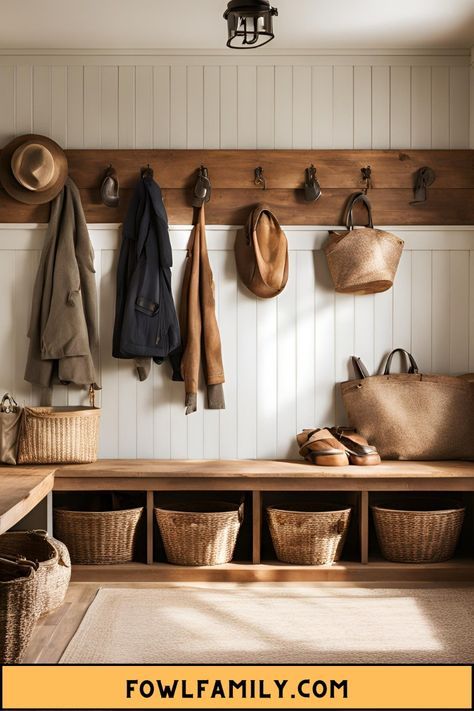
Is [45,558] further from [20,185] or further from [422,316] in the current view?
[422,316]

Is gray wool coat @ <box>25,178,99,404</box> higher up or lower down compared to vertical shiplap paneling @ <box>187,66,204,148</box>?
lower down

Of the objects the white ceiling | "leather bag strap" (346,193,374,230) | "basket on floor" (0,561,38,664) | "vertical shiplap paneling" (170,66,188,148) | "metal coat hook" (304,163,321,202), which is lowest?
"basket on floor" (0,561,38,664)

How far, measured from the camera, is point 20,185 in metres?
4.53

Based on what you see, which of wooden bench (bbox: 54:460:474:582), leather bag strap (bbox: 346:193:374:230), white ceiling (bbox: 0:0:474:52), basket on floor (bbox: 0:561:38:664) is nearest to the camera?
basket on floor (bbox: 0:561:38:664)

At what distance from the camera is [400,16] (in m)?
4.19

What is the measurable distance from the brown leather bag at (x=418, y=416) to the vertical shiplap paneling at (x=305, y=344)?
263 mm

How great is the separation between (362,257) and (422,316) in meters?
0.52

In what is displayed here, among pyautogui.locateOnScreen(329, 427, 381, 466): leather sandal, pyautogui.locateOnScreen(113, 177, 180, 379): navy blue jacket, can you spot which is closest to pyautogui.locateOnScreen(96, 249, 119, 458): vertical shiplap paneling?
pyautogui.locateOnScreen(113, 177, 180, 379): navy blue jacket

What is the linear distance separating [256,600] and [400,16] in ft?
9.49

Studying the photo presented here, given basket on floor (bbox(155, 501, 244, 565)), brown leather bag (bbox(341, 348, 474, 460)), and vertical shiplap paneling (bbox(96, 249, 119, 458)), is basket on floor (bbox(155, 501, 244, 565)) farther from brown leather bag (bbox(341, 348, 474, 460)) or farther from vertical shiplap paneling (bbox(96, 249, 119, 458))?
brown leather bag (bbox(341, 348, 474, 460))

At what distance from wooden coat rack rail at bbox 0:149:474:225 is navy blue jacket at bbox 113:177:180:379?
170 mm

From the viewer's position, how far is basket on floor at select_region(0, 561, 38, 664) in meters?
3.07

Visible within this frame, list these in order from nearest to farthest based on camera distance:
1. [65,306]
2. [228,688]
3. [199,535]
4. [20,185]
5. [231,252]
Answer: [228,688] < [199,535] < [65,306] < [20,185] < [231,252]

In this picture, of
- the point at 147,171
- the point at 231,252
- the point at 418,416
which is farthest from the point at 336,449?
the point at 147,171
